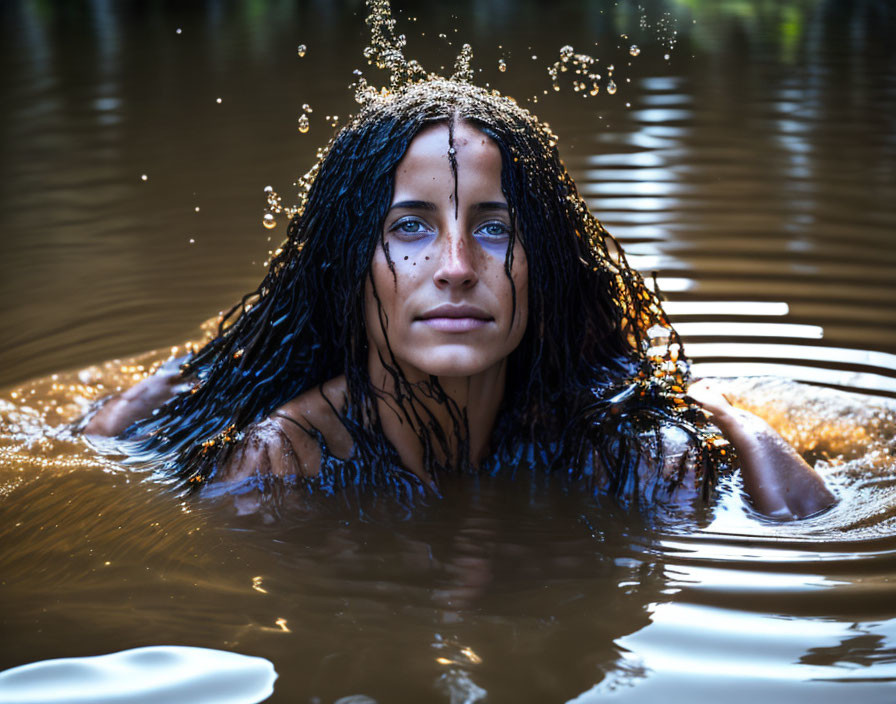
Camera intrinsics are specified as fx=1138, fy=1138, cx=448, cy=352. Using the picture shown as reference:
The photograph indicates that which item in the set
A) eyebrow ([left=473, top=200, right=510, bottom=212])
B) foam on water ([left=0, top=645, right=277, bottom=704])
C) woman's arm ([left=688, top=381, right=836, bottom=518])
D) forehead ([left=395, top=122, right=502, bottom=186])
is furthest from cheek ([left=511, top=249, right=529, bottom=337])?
foam on water ([left=0, top=645, right=277, bottom=704])

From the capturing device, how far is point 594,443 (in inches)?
131

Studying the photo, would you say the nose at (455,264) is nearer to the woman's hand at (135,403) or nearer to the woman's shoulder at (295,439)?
the woman's shoulder at (295,439)

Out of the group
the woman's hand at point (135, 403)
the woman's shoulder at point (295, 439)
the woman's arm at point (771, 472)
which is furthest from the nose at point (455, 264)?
the woman's hand at point (135, 403)

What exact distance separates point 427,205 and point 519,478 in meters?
0.90

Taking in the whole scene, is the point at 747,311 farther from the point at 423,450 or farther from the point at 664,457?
the point at 423,450

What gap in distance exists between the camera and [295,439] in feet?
10.4

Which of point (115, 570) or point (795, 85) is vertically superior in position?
point (795, 85)

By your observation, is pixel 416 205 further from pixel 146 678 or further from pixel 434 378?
pixel 146 678

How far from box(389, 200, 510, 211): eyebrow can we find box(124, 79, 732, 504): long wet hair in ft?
0.12

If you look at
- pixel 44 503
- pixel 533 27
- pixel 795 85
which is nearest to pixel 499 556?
pixel 44 503

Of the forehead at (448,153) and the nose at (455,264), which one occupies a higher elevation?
the forehead at (448,153)

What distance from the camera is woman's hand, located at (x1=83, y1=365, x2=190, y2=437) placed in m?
3.85

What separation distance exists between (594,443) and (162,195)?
414 centimetres

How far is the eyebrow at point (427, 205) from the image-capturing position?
2986mm
